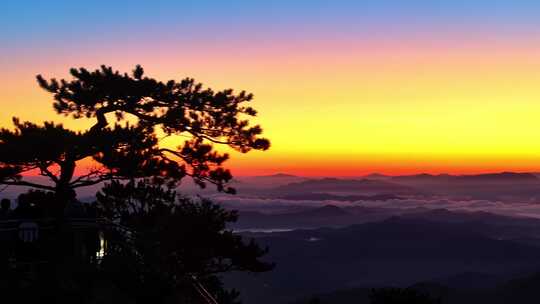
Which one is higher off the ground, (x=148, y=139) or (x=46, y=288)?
(x=148, y=139)

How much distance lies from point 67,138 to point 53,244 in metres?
3.55

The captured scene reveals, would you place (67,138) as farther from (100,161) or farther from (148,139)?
(148,139)

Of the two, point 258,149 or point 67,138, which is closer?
point 67,138

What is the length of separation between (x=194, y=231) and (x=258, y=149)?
413 cm

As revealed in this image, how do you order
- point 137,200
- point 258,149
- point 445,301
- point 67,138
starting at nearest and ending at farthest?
point 67,138
point 258,149
point 137,200
point 445,301

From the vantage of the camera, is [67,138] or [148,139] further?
[148,139]

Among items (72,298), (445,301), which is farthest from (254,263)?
(445,301)

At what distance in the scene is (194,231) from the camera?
22.9 metres

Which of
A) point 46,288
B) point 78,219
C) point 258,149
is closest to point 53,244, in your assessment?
point 78,219

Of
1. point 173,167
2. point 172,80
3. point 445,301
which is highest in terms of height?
point 172,80

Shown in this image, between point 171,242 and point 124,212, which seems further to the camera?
point 124,212

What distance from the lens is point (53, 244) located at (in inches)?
614

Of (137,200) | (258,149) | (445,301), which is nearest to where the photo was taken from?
(258,149)

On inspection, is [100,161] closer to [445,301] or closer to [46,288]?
[46,288]
